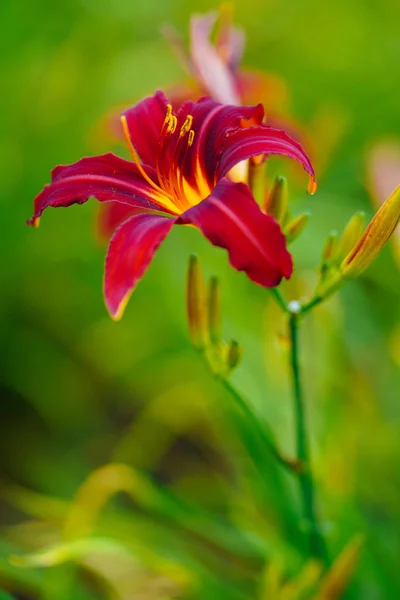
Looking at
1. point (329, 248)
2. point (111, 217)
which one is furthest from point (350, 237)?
point (111, 217)

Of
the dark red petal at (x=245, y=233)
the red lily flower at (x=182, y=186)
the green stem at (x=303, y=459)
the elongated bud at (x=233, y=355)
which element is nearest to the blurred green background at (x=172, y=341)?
the green stem at (x=303, y=459)

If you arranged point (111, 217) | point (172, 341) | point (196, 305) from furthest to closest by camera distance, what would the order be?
1. point (172, 341)
2. point (111, 217)
3. point (196, 305)

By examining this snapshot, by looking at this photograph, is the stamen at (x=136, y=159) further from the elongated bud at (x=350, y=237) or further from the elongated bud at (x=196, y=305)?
the elongated bud at (x=350, y=237)

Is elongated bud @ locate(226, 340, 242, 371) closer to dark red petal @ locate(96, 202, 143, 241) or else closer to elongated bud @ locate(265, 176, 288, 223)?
elongated bud @ locate(265, 176, 288, 223)

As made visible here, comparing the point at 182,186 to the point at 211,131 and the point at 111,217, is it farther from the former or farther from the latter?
the point at 111,217

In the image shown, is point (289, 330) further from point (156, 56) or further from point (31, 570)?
point (156, 56)

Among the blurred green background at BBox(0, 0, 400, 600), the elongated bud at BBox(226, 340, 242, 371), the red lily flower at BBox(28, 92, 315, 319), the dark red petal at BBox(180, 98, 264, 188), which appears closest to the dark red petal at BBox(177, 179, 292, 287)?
the red lily flower at BBox(28, 92, 315, 319)

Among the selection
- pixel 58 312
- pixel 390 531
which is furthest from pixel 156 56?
pixel 390 531
